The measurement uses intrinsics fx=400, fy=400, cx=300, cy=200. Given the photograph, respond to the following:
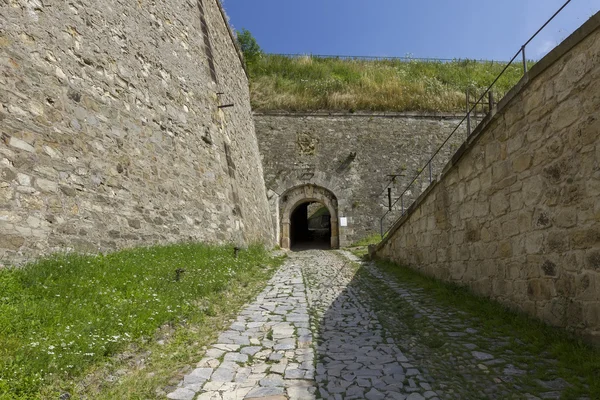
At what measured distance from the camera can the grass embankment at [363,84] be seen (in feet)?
63.9

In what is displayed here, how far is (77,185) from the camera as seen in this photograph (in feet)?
19.9

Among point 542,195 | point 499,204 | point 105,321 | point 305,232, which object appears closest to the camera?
point 105,321

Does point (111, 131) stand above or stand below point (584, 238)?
above

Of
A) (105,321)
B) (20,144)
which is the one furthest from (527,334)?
(20,144)

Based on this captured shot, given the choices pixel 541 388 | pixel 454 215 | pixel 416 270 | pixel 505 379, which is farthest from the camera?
pixel 416 270

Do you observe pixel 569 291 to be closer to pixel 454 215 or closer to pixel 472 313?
pixel 472 313

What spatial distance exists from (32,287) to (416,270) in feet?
23.9

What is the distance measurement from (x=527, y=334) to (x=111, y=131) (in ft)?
Result: 23.2

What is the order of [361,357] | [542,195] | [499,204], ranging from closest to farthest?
[361,357] < [542,195] < [499,204]

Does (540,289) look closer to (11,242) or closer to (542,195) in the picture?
(542,195)

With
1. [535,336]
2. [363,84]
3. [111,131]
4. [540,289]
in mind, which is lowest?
[535,336]

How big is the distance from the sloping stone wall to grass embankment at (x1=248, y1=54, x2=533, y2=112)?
43.6 ft

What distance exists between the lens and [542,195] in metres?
4.78

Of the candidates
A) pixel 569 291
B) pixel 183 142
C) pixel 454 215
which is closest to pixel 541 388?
pixel 569 291
